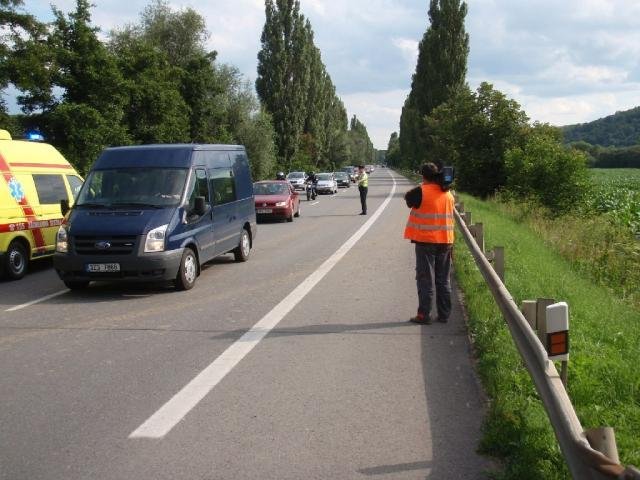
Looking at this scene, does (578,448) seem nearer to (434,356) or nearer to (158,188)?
(434,356)

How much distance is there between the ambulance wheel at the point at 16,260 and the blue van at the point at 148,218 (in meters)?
1.34

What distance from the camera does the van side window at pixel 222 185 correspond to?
1118 cm

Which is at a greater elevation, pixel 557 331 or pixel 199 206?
pixel 199 206

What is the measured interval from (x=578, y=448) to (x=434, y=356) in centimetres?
334

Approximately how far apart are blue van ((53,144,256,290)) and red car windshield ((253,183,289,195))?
11781mm

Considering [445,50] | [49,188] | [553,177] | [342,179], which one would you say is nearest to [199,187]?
[49,188]

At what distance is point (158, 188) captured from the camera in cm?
1003

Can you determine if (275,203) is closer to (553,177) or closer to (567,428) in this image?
(553,177)

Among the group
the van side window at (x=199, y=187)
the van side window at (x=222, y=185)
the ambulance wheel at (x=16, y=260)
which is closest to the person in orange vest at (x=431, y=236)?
the van side window at (x=199, y=187)

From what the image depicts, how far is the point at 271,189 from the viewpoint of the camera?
24.0 metres

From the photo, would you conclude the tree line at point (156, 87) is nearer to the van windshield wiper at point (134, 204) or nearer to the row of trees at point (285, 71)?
the row of trees at point (285, 71)

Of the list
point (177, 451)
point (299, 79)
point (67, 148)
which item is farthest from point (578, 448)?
point (299, 79)

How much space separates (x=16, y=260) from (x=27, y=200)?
3.67 feet

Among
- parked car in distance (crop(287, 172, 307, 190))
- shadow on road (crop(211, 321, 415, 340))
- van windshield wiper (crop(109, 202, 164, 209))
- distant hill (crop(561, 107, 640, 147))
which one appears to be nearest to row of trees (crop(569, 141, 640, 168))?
distant hill (crop(561, 107, 640, 147))
